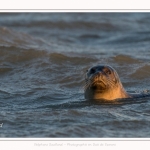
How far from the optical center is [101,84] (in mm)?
8625

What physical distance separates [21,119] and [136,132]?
157 cm

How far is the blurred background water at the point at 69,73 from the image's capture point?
743 cm

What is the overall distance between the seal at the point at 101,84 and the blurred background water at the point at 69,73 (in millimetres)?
135

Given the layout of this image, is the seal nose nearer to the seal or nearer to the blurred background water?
the seal

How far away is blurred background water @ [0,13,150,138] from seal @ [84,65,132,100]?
5.3 inches

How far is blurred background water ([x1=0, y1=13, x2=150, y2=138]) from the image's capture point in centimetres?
743

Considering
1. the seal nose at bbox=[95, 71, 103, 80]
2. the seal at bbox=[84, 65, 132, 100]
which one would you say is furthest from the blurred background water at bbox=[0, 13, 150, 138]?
the seal nose at bbox=[95, 71, 103, 80]

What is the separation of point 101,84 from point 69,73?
9.18 feet

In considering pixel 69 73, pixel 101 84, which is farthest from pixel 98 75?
pixel 69 73

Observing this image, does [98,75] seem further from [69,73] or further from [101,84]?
[69,73]

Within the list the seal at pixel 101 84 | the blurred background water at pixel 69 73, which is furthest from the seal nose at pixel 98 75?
the blurred background water at pixel 69 73

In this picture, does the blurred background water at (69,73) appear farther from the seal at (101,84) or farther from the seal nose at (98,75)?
the seal nose at (98,75)

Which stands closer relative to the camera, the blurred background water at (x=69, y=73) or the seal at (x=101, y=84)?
the blurred background water at (x=69, y=73)

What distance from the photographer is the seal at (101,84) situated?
855 cm
